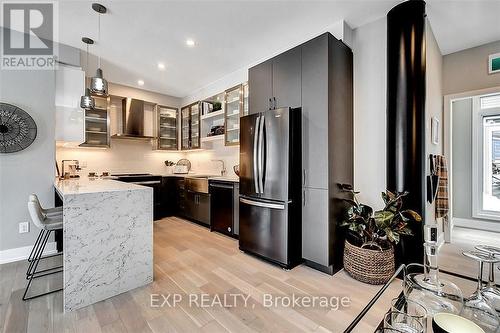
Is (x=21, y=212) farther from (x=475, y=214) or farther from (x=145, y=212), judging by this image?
(x=475, y=214)

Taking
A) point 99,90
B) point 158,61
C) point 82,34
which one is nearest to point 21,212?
point 99,90

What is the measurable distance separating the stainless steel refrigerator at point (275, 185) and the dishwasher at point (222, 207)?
71 cm

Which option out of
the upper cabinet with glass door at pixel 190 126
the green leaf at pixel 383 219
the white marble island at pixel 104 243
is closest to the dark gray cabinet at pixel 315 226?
the green leaf at pixel 383 219

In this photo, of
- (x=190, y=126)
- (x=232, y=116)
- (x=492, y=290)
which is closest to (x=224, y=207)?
(x=232, y=116)

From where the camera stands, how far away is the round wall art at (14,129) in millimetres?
2645

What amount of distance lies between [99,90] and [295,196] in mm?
2412

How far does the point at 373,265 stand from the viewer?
7.04 feet

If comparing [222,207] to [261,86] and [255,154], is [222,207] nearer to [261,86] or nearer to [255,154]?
[255,154]

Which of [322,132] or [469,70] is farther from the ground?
[469,70]

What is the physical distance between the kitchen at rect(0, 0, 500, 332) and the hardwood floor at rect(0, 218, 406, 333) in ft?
0.05

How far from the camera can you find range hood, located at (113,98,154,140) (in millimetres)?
4590

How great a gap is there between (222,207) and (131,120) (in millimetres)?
2747

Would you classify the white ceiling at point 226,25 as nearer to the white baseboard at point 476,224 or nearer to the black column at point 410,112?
the black column at point 410,112

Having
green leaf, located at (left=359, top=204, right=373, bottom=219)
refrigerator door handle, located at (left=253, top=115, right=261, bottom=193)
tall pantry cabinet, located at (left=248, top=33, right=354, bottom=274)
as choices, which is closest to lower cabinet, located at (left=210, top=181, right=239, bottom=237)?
refrigerator door handle, located at (left=253, top=115, right=261, bottom=193)
